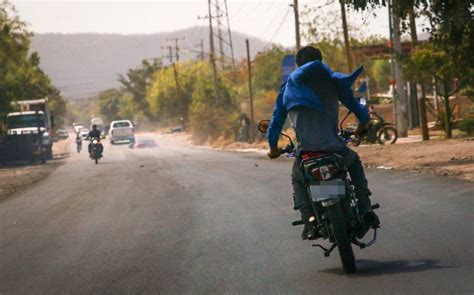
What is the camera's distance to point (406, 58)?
102 feet

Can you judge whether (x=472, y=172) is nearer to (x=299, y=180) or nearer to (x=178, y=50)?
(x=299, y=180)

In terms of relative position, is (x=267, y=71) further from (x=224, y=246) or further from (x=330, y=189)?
(x=330, y=189)

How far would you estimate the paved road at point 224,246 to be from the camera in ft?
25.1

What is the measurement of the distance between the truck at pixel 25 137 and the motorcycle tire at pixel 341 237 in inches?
1485

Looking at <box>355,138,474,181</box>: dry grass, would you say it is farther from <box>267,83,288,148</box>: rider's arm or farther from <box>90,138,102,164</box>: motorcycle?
<box>90,138,102,164</box>: motorcycle

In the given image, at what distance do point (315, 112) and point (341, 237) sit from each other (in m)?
1.13

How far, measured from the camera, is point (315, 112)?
8102mm

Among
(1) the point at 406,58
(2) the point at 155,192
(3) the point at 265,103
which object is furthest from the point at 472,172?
(3) the point at 265,103

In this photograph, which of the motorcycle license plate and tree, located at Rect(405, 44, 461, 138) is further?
tree, located at Rect(405, 44, 461, 138)

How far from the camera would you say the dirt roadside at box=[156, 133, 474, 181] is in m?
19.4

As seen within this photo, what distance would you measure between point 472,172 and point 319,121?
10.7m

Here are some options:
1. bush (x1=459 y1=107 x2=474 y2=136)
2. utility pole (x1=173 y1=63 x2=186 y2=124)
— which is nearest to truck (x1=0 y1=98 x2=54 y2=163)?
bush (x1=459 y1=107 x2=474 y2=136)

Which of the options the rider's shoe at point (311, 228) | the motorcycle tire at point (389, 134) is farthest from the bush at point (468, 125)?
the rider's shoe at point (311, 228)

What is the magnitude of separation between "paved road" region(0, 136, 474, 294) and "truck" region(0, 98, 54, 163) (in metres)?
27.4
